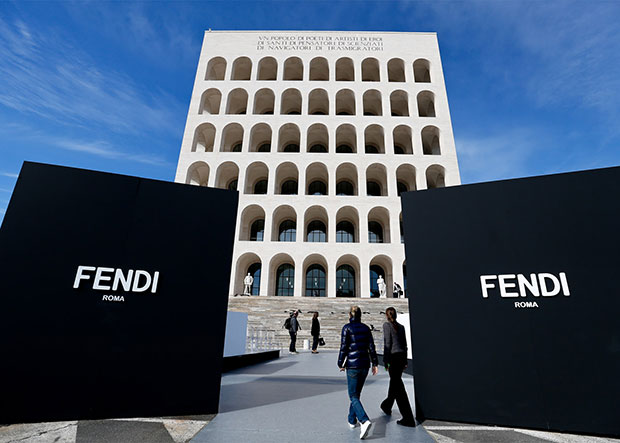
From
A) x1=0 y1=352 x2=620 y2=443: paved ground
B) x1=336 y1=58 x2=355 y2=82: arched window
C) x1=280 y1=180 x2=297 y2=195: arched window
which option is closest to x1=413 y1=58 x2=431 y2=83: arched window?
x1=336 y1=58 x2=355 y2=82: arched window

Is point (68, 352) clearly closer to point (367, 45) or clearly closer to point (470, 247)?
point (470, 247)

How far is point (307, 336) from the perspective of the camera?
656 inches

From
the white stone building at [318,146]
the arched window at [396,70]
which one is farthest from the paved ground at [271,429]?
the arched window at [396,70]

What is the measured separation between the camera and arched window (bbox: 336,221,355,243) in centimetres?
3093

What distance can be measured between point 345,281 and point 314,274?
3009 mm

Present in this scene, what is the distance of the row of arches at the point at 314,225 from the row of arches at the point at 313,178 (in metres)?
1.88

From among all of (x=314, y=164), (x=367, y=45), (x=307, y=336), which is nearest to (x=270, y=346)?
(x=307, y=336)

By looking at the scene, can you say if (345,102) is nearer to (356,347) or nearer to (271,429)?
(356,347)

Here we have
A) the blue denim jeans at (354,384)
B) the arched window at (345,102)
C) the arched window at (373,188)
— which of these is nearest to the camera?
the blue denim jeans at (354,384)

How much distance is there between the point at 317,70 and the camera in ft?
114

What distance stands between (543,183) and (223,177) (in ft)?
94.1

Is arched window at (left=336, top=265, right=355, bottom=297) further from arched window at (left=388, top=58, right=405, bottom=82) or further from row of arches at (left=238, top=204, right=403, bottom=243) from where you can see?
arched window at (left=388, top=58, right=405, bottom=82)

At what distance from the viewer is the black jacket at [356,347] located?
13.3 feet

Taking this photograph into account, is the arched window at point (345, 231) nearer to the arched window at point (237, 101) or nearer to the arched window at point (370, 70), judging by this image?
the arched window at point (237, 101)
